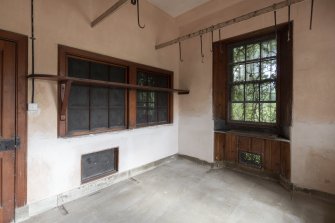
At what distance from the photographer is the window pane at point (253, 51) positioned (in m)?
3.36

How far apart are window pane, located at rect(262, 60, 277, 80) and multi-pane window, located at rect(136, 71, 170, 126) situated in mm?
1891

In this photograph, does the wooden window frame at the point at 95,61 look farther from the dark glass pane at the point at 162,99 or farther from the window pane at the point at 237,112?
the window pane at the point at 237,112

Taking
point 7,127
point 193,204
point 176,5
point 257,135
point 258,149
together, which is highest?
point 176,5

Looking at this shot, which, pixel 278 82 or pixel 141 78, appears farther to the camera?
pixel 141 78

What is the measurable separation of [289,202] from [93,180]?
276cm

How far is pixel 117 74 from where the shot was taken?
2994mm

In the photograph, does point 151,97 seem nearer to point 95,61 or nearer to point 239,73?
point 95,61

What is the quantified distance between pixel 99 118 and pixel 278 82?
121 inches

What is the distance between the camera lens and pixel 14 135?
1.98 m

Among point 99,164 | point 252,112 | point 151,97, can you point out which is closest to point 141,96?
point 151,97

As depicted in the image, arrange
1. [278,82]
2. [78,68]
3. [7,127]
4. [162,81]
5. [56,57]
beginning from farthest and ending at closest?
[162,81] < [278,82] < [78,68] < [56,57] < [7,127]

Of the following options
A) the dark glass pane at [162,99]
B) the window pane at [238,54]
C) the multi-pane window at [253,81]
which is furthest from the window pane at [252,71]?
the dark glass pane at [162,99]

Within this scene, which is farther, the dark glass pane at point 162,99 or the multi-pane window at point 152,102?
the dark glass pane at point 162,99

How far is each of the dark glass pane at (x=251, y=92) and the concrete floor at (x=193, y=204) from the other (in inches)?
Result: 58.6
